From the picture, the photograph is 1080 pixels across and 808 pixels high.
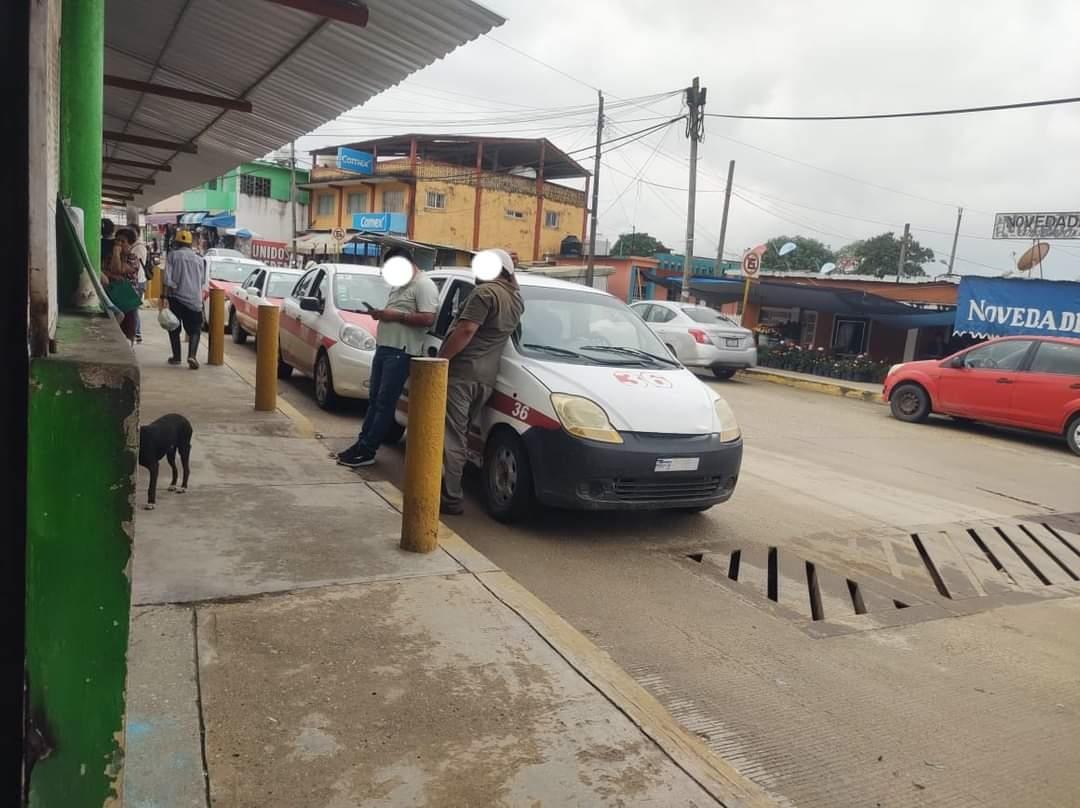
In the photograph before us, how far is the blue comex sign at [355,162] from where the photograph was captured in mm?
40750

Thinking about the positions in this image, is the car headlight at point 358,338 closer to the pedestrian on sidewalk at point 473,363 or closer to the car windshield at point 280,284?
the pedestrian on sidewalk at point 473,363

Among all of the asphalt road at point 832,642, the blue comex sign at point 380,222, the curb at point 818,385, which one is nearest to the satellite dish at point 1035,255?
the curb at point 818,385

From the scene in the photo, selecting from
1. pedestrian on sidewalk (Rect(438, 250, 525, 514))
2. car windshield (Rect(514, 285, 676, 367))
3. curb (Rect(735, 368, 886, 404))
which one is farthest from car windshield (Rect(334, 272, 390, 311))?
curb (Rect(735, 368, 886, 404))

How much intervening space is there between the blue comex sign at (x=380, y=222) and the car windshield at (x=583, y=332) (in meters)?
33.9

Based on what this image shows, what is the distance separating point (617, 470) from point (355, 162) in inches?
1534

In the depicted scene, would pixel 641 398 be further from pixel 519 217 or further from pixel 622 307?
pixel 519 217

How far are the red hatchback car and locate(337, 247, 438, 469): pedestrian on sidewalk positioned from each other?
8914mm

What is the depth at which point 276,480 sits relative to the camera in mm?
5789

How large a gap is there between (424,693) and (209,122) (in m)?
10.0

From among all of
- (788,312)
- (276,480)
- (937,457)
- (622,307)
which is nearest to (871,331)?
(788,312)

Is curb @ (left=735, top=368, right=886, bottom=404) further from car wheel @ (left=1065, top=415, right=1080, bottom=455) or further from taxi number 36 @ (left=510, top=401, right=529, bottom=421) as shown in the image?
taxi number 36 @ (left=510, top=401, right=529, bottom=421)

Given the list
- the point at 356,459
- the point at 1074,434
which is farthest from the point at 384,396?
the point at 1074,434

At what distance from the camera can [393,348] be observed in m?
6.53

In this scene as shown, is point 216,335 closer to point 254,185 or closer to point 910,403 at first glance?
point 910,403
